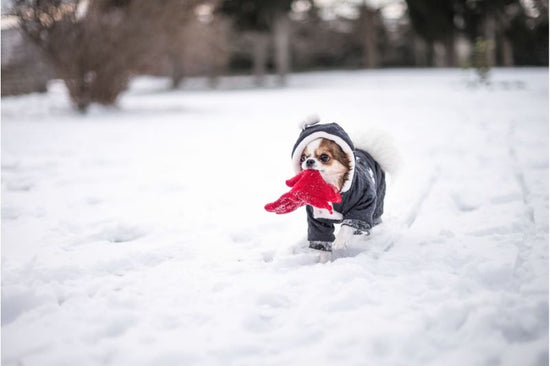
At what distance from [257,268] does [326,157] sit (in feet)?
2.44

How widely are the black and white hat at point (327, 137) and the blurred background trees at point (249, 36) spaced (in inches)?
346

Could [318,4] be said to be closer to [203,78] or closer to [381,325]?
[203,78]

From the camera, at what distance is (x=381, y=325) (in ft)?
5.43

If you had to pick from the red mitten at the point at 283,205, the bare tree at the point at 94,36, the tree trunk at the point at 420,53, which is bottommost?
the red mitten at the point at 283,205

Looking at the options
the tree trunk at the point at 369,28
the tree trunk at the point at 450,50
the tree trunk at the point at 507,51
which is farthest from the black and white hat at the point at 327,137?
the tree trunk at the point at 507,51

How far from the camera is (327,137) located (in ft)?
6.64

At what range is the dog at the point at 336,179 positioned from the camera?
2.05 metres

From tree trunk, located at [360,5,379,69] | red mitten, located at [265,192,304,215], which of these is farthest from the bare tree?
tree trunk, located at [360,5,379,69]

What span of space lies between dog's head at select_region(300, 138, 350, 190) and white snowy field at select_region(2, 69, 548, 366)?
536 millimetres

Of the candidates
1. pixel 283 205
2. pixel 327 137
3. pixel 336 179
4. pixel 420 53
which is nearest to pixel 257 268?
pixel 283 205

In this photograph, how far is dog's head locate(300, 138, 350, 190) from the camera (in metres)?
2.06

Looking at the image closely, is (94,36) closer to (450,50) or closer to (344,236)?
(344,236)

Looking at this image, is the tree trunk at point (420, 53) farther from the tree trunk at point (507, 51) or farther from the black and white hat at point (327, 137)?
the black and white hat at point (327, 137)

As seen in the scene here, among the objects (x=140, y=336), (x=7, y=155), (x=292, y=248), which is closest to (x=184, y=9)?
(x=7, y=155)
